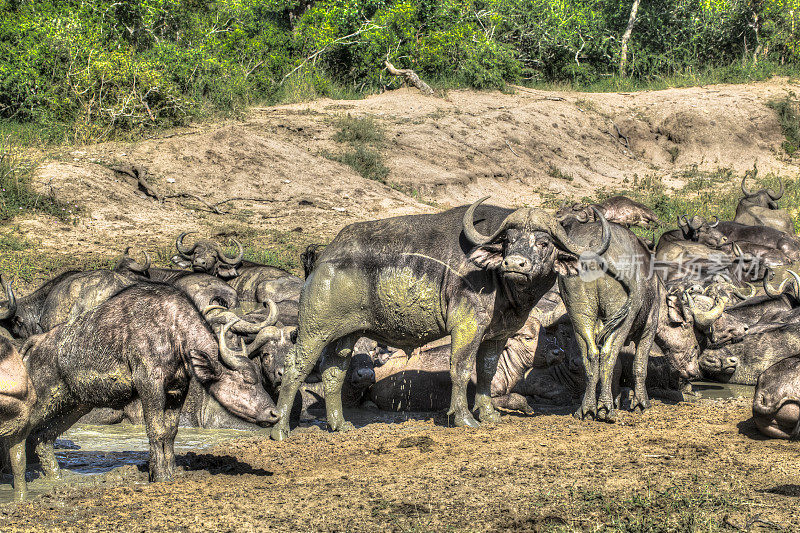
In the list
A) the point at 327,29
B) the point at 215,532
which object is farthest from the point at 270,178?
the point at 215,532

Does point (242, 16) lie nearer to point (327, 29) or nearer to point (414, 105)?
point (327, 29)

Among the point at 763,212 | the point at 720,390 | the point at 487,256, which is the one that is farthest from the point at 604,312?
the point at 763,212

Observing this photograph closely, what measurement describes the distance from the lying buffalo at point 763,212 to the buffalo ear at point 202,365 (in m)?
14.3

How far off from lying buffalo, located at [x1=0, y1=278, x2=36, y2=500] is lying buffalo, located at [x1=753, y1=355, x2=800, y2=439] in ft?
17.2

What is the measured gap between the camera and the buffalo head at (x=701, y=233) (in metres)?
14.9

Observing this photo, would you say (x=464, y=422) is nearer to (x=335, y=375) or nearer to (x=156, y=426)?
(x=335, y=375)

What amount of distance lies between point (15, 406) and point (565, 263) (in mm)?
4381

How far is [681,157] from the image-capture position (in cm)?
2516

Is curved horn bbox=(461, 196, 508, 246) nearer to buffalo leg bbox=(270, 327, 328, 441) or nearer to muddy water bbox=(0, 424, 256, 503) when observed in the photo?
buffalo leg bbox=(270, 327, 328, 441)

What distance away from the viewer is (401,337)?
8125 mm

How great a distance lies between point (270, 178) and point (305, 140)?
245 centimetres

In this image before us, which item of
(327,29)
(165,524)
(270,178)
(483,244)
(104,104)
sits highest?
(327,29)

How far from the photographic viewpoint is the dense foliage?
18781 millimetres

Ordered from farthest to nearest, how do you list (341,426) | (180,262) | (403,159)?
(403,159) → (180,262) → (341,426)
